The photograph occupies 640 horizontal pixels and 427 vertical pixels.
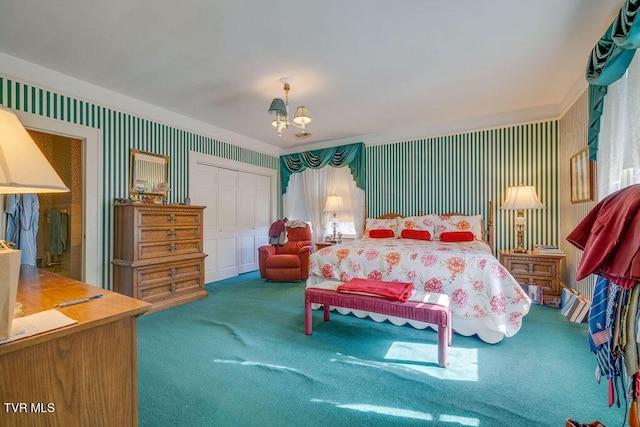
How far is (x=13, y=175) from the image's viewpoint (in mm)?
795

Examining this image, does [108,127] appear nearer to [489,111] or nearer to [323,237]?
[323,237]

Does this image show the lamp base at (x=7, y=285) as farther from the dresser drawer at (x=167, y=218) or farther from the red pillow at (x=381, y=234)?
the red pillow at (x=381, y=234)

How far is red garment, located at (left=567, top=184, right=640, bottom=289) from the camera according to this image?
3.48 ft

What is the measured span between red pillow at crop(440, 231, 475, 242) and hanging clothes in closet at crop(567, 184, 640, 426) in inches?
110

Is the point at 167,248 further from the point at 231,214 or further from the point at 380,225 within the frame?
the point at 380,225

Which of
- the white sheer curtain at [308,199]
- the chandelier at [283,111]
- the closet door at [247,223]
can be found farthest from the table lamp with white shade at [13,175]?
the white sheer curtain at [308,199]

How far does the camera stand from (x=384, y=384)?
6.32ft

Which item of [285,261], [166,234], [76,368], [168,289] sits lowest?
[168,289]

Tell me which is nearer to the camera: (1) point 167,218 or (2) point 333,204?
(1) point 167,218

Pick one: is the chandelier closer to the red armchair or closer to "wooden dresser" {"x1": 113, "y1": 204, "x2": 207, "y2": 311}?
"wooden dresser" {"x1": 113, "y1": 204, "x2": 207, "y2": 311}

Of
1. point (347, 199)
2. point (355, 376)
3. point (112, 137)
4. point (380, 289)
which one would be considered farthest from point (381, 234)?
point (112, 137)

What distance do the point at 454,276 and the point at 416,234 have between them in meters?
1.66

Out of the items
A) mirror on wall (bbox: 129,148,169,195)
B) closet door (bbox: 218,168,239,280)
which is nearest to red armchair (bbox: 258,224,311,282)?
closet door (bbox: 218,168,239,280)

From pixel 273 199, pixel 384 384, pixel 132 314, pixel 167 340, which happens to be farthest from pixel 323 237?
pixel 132 314
